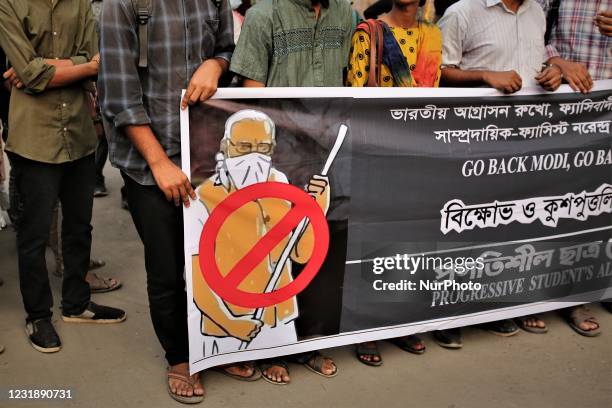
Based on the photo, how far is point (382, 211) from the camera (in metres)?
3.07

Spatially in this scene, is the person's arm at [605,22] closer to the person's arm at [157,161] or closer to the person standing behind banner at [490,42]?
the person standing behind banner at [490,42]

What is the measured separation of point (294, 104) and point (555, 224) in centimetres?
161

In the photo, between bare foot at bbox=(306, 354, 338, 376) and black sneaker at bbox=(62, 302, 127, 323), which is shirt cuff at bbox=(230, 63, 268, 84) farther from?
black sneaker at bbox=(62, 302, 127, 323)

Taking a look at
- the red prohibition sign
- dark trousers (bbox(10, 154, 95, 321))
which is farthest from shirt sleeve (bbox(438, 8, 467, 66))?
dark trousers (bbox(10, 154, 95, 321))

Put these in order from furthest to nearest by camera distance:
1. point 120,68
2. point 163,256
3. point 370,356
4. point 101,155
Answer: point 101,155 < point 370,356 < point 163,256 < point 120,68

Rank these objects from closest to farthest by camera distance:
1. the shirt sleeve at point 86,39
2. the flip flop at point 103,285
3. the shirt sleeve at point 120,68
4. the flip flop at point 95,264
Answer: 1. the shirt sleeve at point 120,68
2. the shirt sleeve at point 86,39
3. the flip flop at point 103,285
4. the flip flop at point 95,264

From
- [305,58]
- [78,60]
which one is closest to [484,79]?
[305,58]

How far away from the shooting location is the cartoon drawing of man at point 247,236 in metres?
2.75

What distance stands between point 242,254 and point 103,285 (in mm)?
1534

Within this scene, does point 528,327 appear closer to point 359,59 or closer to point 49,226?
point 359,59

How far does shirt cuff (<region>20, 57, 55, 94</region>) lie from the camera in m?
3.02

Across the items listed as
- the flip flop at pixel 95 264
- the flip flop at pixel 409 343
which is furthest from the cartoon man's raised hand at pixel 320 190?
the flip flop at pixel 95 264

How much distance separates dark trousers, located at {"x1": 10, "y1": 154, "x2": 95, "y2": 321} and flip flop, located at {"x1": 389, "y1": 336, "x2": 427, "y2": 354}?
68.0 inches

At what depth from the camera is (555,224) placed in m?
3.45
